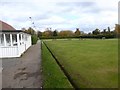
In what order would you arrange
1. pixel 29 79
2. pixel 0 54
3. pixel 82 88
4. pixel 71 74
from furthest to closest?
1. pixel 0 54
2. pixel 71 74
3. pixel 29 79
4. pixel 82 88

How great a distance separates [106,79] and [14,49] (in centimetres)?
1288

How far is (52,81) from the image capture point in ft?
29.6

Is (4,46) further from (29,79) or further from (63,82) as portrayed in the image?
(63,82)

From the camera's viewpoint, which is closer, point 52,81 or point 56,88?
point 56,88

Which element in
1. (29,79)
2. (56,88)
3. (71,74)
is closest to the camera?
(56,88)

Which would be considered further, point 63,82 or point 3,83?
point 3,83

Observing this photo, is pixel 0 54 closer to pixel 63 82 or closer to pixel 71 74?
pixel 71 74

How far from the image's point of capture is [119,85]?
344 inches

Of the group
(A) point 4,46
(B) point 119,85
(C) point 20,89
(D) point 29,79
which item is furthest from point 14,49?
(B) point 119,85

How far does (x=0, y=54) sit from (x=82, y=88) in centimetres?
1395

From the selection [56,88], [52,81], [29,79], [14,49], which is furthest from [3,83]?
[14,49]

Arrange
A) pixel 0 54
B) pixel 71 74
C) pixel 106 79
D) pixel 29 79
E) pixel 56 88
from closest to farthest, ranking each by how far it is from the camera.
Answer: pixel 56 88, pixel 106 79, pixel 29 79, pixel 71 74, pixel 0 54

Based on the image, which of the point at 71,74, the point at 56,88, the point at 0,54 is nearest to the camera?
the point at 56,88

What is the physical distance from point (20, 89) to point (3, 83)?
156 cm
